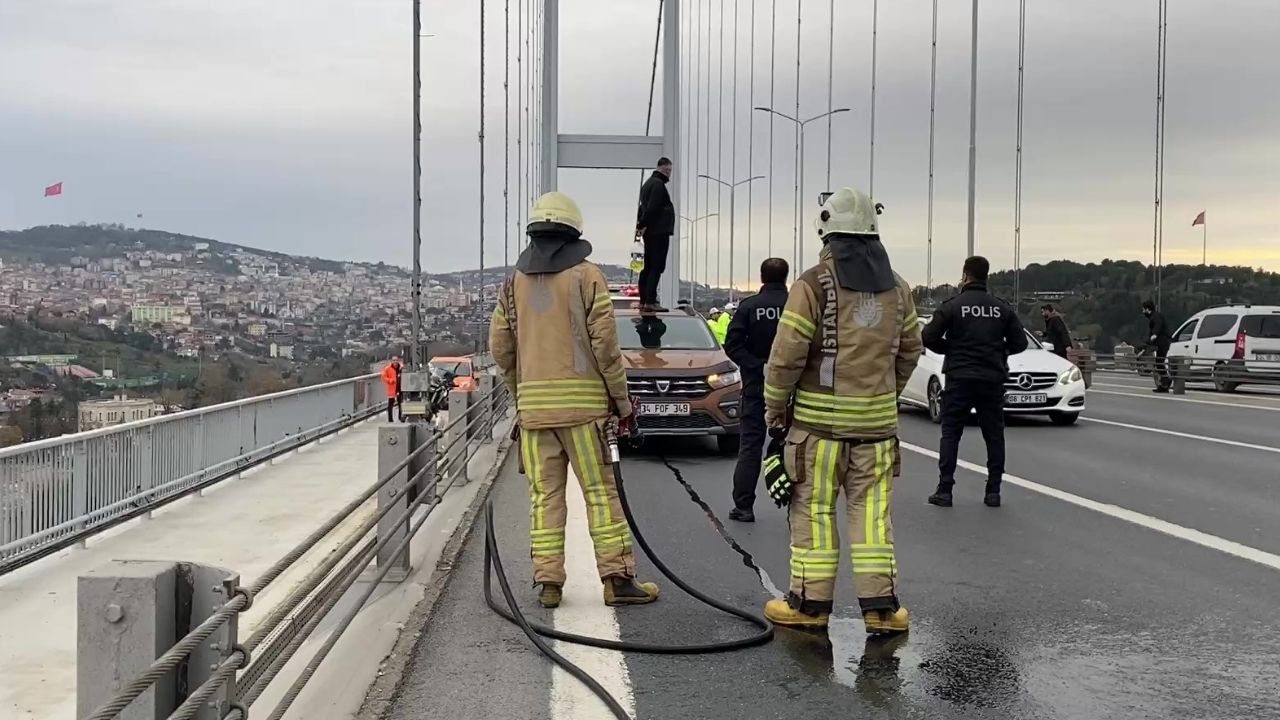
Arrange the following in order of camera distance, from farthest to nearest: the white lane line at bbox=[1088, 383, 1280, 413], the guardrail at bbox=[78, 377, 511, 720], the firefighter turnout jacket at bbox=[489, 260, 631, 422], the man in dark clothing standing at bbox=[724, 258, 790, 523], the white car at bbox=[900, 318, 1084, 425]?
the white lane line at bbox=[1088, 383, 1280, 413] < the white car at bbox=[900, 318, 1084, 425] < the man in dark clothing standing at bbox=[724, 258, 790, 523] < the firefighter turnout jacket at bbox=[489, 260, 631, 422] < the guardrail at bbox=[78, 377, 511, 720]

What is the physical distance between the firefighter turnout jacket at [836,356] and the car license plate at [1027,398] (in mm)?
11342

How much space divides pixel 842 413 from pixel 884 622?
0.92 meters

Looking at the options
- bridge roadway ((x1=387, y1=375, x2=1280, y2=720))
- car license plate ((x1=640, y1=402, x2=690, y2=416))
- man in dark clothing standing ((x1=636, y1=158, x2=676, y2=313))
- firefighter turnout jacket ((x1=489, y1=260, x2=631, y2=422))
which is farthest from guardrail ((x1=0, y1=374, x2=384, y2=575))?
man in dark clothing standing ((x1=636, y1=158, x2=676, y2=313))

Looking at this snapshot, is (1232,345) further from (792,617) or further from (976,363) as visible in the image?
(792,617)

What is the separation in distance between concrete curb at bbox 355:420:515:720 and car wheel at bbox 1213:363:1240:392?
2121 centimetres

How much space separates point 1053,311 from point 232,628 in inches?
796

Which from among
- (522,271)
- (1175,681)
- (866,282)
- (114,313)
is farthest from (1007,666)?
(114,313)

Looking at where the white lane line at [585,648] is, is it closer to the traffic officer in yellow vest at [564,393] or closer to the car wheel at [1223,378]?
the traffic officer in yellow vest at [564,393]

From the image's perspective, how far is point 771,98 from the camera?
53.8 m

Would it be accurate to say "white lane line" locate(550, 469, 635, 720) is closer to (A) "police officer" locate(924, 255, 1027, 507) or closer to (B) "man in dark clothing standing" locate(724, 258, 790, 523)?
(B) "man in dark clothing standing" locate(724, 258, 790, 523)

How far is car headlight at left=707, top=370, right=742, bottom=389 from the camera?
12.1 metres

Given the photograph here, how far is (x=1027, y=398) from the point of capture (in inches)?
627

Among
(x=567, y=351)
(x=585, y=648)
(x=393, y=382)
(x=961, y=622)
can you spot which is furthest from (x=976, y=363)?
(x=393, y=382)

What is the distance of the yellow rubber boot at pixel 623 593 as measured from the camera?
572cm
